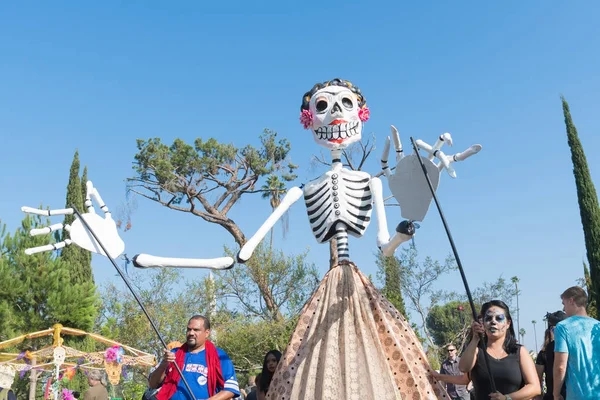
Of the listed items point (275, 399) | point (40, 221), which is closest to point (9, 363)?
point (40, 221)

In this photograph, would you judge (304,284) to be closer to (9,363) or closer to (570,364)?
(9,363)

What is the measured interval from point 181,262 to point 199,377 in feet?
2.40

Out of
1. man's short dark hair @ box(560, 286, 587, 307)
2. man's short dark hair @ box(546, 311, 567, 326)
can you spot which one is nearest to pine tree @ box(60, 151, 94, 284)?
man's short dark hair @ box(546, 311, 567, 326)

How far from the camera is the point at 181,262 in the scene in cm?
391

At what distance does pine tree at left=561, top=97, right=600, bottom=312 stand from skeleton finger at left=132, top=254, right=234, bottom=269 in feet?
50.5

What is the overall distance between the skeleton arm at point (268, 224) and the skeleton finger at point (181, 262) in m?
0.15

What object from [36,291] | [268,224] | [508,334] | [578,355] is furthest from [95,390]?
[36,291]

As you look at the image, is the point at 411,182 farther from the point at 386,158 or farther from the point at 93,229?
the point at 93,229

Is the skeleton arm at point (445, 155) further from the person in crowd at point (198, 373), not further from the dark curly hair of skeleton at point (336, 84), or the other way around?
the person in crowd at point (198, 373)

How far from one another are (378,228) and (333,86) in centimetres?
123

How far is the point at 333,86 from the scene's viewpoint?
15.5ft

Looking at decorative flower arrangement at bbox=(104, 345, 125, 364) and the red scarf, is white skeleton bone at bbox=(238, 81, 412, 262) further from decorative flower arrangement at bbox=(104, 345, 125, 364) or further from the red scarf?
decorative flower arrangement at bbox=(104, 345, 125, 364)

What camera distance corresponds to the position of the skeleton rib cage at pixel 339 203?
4.33m

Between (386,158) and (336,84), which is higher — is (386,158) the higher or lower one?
the lower one
